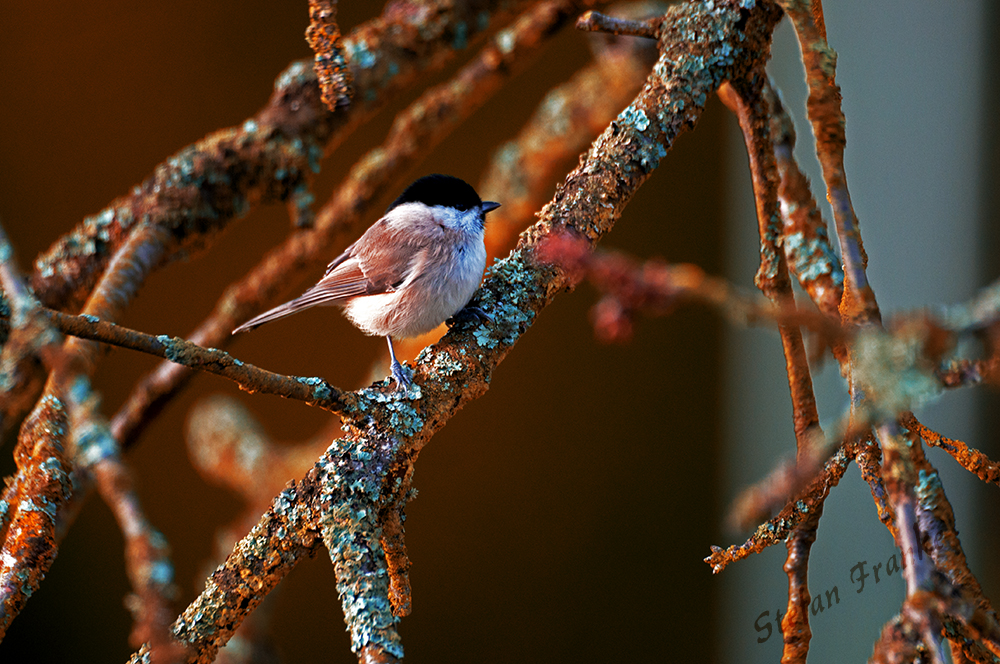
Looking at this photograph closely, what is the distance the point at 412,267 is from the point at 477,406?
3.02ft

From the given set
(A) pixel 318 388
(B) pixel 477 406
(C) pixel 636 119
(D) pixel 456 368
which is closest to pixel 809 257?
(C) pixel 636 119

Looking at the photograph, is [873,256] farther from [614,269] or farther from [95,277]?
[95,277]

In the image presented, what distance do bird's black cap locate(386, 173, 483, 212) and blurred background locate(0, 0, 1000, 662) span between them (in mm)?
463

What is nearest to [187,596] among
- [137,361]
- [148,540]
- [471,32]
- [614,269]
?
[137,361]

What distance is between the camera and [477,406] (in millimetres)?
1679

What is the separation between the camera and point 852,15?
97 cm

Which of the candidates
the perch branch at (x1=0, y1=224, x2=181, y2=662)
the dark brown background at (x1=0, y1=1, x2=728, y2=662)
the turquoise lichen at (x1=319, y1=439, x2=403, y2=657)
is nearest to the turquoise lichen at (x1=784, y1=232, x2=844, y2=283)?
the turquoise lichen at (x1=319, y1=439, x2=403, y2=657)

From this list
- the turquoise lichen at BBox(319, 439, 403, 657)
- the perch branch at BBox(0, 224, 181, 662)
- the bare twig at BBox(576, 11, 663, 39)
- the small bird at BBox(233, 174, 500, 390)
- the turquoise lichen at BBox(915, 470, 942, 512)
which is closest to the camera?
the perch branch at BBox(0, 224, 181, 662)

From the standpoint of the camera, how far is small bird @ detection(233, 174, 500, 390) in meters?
0.75

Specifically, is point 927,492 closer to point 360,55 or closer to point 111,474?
point 111,474

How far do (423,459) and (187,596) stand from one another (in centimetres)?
65

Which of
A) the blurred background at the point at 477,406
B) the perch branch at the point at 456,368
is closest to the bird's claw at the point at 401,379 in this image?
the perch branch at the point at 456,368

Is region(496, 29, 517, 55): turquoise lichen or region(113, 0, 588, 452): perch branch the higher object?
region(496, 29, 517, 55): turquoise lichen

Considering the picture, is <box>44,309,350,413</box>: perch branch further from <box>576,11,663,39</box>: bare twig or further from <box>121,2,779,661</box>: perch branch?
<box>576,11,663,39</box>: bare twig
